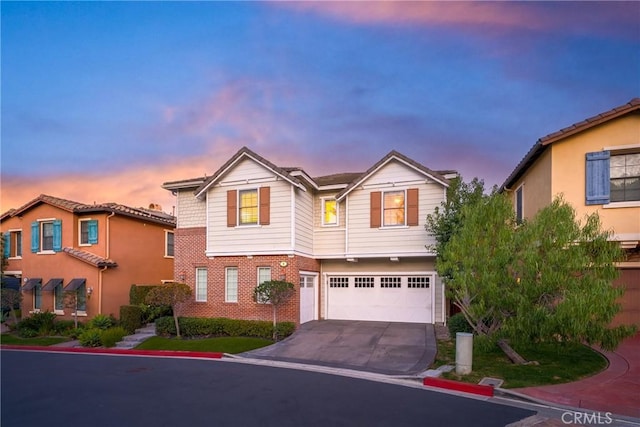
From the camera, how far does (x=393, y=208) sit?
18.6 metres

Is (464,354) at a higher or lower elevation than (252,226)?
lower

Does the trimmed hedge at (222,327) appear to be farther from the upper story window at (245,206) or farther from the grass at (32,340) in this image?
the grass at (32,340)

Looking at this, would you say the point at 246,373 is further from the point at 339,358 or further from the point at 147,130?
the point at 147,130

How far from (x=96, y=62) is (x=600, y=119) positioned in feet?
58.7

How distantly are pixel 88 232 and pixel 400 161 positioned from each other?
1689cm

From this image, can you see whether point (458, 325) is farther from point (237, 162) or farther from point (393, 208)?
point (237, 162)

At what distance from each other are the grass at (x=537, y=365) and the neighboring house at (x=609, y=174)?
372 cm

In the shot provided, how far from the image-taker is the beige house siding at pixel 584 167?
14.1m

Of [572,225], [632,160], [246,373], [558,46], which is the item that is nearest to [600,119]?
Result: [632,160]

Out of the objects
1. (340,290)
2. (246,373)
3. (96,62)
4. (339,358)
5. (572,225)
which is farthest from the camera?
(340,290)

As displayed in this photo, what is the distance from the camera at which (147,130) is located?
20.4 m

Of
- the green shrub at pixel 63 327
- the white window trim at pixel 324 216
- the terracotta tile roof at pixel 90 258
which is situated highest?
the white window trim at pixel 324 216

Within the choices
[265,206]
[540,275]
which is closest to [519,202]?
[540,275]

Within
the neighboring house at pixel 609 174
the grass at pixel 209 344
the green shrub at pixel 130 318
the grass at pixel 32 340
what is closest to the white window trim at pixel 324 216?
the grass at pixel 209 344
